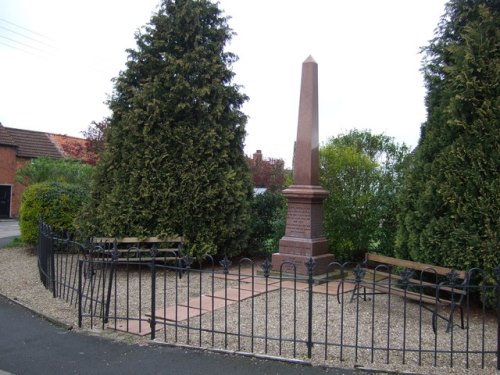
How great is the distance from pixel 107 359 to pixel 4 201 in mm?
29230

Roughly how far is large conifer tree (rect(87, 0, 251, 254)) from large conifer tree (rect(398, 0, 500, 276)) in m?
Result: 4.28

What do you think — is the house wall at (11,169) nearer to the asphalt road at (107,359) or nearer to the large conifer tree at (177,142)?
the large conifer tree at (177,142)

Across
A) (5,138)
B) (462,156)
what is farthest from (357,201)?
(5,138)

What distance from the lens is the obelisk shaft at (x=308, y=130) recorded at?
909 cm

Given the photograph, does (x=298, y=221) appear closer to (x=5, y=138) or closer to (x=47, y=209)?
(x=47, y=209)

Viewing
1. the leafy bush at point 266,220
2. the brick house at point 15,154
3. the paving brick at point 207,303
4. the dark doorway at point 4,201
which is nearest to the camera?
the paving brick at point 207,303

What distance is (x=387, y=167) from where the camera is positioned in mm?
10758

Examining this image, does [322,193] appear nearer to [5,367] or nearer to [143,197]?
[143,197]

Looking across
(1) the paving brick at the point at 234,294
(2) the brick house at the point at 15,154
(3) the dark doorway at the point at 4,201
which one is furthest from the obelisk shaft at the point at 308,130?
(3) the dark doorway at the point at 4,201

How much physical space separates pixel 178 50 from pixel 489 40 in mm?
6082

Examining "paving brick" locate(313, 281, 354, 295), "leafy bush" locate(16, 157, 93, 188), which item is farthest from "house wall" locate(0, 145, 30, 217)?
"paving brick" locate(313, 281, 354, 295)

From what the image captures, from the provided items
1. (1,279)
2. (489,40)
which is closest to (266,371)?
(489,40)

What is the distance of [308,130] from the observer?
909cm

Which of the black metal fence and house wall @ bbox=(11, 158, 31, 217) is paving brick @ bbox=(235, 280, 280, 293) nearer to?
the black metal fence
